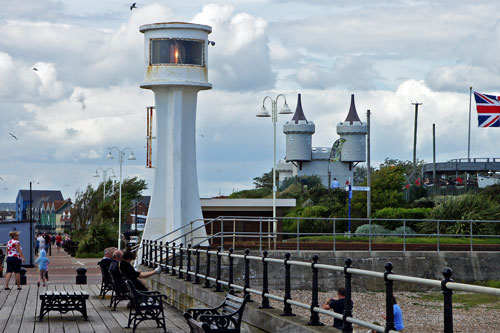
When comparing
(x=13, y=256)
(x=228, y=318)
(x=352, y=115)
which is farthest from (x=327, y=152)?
(x=228, y=318)

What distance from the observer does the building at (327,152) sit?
109250 millimetres

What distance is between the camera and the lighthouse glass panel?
3706 cm

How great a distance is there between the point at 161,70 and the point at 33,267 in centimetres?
1145

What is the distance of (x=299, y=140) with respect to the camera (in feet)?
368

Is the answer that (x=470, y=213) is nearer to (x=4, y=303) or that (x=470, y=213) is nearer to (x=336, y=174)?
(x=4, y=303)

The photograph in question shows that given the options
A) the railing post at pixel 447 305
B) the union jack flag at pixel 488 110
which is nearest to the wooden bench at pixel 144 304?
the railing post at pixel 447 305

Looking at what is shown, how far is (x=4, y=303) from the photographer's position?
19.9m

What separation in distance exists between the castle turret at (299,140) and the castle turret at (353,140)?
12.7ft

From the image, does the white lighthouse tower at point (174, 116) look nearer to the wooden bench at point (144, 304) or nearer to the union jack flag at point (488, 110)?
the union jack flag at point (488, 110)

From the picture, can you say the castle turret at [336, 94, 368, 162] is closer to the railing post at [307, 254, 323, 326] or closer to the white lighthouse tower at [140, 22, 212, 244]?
the white lighthouse tower at [140, 22, 212, 244]

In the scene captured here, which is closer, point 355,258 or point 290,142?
point 355,258

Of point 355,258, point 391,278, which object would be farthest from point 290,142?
point 391,278

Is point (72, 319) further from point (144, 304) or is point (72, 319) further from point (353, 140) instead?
point (353, 140)

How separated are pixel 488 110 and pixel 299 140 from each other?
260ft
